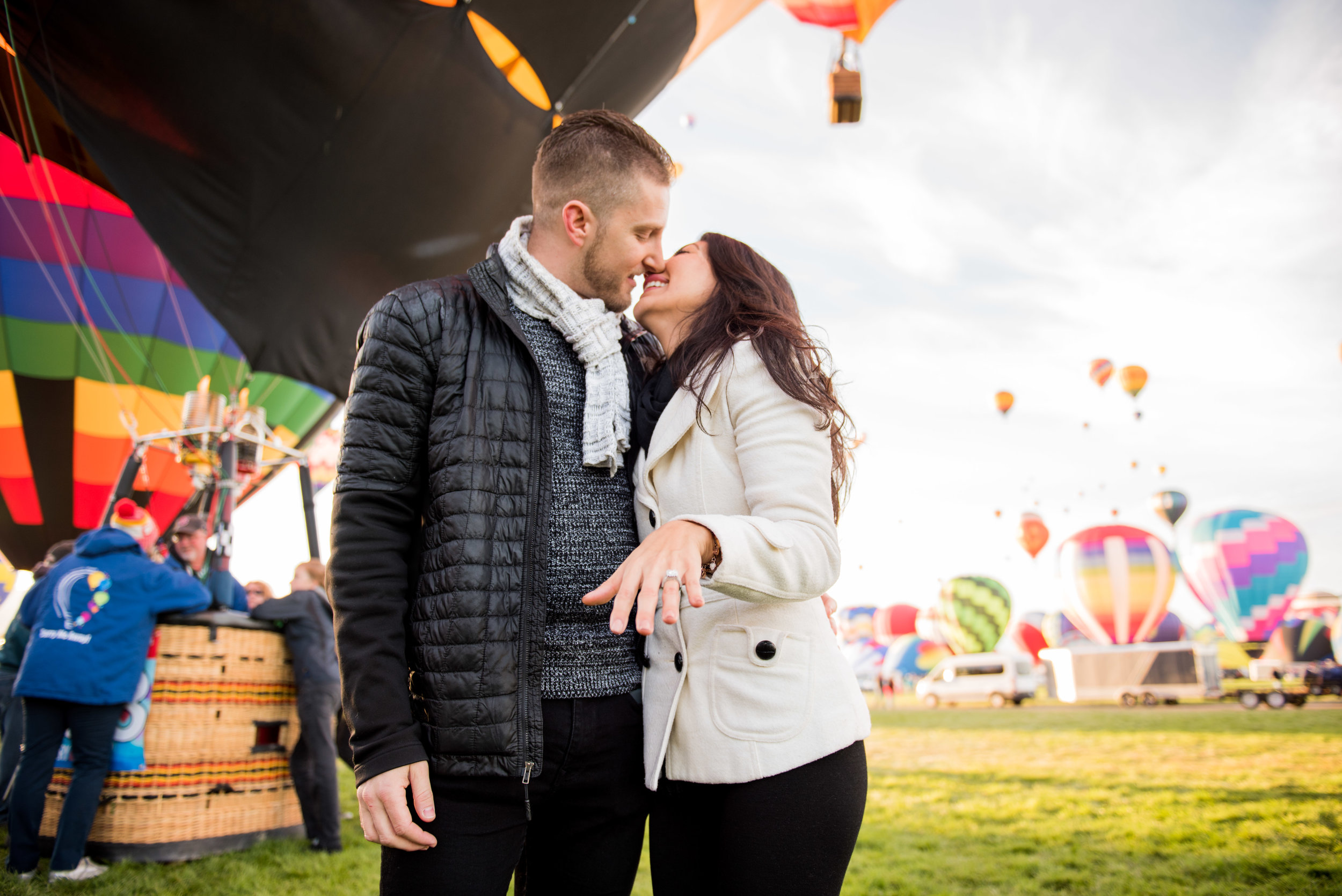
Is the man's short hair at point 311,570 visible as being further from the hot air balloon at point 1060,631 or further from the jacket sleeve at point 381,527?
the hot air balloon at point 1060,631

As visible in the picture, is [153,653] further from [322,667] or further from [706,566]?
[706,566]

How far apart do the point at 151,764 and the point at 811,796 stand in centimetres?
402

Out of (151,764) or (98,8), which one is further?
(151,764)

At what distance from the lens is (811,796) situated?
1.23 metres

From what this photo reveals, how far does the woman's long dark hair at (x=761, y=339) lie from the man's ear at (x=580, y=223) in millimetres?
252

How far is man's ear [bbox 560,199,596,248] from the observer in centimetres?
167

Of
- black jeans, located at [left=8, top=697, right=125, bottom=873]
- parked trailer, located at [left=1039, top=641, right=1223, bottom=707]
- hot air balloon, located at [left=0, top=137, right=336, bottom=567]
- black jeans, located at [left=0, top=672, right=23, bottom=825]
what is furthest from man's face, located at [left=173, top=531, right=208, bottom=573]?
parked trailer, located at [left=1039, top=641, right=1223, bottom=707]

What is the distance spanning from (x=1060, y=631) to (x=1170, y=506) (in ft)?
35.5

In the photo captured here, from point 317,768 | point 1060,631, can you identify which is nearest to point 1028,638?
point 1060,631

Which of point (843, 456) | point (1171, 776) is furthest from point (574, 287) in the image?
point (1171, 776)

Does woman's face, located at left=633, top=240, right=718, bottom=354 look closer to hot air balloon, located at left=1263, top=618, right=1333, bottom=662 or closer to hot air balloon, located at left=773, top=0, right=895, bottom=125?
hot air balloon, located at left=773, top=0, right=895, bottom=125

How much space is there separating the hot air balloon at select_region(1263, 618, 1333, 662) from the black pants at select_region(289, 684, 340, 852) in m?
23.1

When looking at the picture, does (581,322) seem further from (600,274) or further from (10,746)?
(10,746)

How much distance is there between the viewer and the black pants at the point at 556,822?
3.94ft
